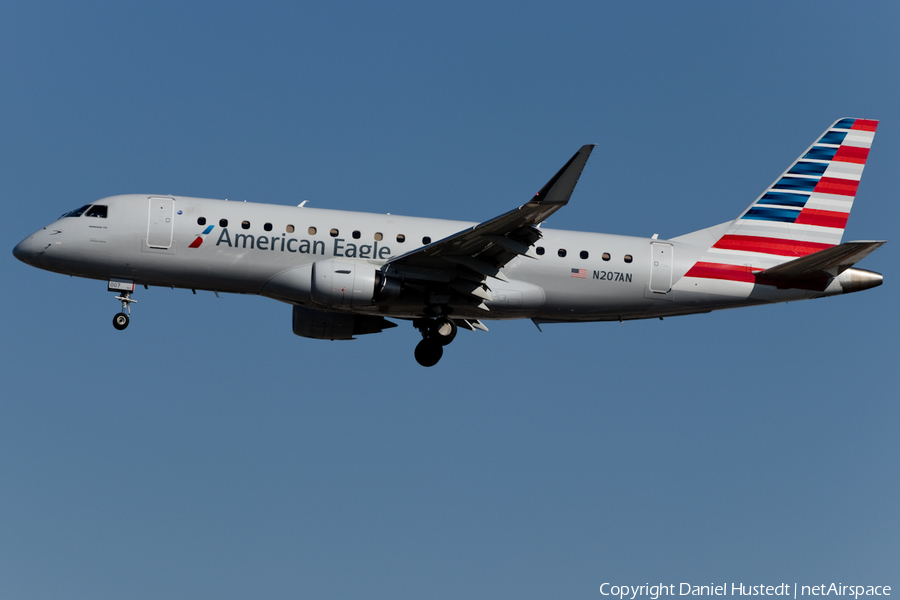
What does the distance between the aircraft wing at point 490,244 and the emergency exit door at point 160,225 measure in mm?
6562

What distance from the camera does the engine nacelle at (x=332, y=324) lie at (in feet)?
109

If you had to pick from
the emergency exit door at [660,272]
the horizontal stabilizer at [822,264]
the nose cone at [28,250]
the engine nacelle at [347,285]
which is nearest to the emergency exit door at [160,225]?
the nose cone at [28,250]

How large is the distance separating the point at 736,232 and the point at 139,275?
1908cm

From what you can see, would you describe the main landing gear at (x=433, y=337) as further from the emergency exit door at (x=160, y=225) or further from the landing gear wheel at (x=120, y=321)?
the landing gear wheel at (x=120, y=321)

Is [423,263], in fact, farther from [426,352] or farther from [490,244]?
[426,352]

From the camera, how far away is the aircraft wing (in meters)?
25.1

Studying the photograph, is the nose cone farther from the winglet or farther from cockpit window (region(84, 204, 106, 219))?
the winglet

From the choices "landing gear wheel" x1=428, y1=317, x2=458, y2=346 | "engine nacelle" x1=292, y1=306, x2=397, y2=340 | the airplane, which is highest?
the airplane

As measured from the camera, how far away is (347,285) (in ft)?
93.8

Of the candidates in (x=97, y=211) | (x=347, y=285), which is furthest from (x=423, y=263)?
(x=97, y=211)

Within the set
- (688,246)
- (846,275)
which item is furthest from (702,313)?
(846,275)

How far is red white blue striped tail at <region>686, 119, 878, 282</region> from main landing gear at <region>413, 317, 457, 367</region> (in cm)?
787

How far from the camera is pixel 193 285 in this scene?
2994 cm

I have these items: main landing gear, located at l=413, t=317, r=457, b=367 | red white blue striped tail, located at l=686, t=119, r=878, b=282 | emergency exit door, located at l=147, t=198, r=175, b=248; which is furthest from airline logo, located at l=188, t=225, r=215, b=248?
red white blue striped tail, located at l=686, t=119, r=878, b=282
